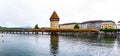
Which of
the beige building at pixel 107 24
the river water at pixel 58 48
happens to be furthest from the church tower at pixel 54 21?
the river water at pixel 58 48

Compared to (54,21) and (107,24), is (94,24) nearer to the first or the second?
(107,24)

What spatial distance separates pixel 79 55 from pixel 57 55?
107 inches

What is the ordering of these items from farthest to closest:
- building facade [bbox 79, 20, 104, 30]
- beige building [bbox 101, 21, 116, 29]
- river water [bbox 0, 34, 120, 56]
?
building facade [bbox 79, 20, 104, 30] < beige building [bbox 101, 21, 116, 29] < river water [bbox 0, 34, 120, 56]

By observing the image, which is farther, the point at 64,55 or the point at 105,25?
the point at 105,25

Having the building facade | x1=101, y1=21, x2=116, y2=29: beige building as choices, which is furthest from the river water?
the building facade

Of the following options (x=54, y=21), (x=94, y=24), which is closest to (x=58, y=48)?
(x=54, y=21)

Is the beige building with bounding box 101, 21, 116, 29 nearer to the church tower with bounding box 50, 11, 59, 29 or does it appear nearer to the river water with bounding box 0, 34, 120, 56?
the church tower with bounding box 50, 11, 59, 29

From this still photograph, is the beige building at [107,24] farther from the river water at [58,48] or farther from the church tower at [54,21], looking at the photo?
the river water at [58,48]

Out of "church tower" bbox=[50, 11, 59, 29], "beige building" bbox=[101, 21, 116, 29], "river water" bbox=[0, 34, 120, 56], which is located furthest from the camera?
"beige building" bbox=[101, 21, 116, 29]

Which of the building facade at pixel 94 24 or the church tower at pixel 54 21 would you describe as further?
the building facade at pixel 94 24

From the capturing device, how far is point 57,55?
118 ft

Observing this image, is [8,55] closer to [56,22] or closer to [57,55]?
[57,55]

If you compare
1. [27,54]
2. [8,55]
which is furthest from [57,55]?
[8,55]

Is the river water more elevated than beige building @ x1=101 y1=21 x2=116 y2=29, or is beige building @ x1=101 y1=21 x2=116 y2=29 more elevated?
beige building @ x1=101 y1=21 x2=116 y2=29
